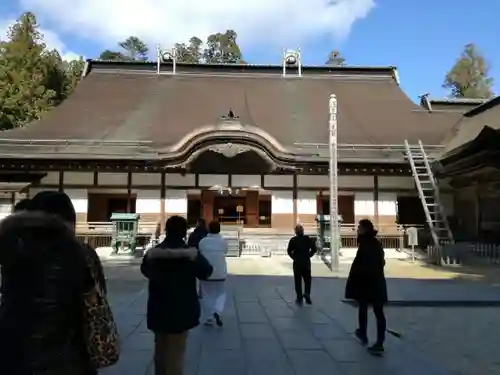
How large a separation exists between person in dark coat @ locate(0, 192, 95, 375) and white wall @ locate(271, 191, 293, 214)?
18.3 m

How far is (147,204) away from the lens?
66.5 feet

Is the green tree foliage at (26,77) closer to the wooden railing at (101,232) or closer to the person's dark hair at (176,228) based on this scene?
the wooden railing at (101,232)

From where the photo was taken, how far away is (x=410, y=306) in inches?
359

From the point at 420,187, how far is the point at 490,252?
11.5 ft

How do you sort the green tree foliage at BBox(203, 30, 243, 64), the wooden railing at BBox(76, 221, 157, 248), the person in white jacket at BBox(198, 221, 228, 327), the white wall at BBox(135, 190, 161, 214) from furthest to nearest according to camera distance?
the green tree foliage at BBox(203, 30, 243, 64)
the white wall at BBox(135, 190, 161, 214)
the wooden railing at BBox(76, 221, 157, 248)
the person in white jacket at BBox(198, 221, 228, 327)

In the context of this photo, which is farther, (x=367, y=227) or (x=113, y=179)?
(x=113, y=179)

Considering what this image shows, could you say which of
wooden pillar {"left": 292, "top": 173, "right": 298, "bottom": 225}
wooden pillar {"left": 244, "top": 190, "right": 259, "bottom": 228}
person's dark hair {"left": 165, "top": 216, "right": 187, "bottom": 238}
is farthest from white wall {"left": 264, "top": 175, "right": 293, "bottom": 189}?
person's dark hair {"left": 165, "top": 216, "right": 187, "bottom": 238}

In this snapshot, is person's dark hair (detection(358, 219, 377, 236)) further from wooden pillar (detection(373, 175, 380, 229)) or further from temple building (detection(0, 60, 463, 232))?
wooden pillar (detection(373, 175, 380, 229))

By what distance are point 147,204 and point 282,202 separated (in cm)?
525

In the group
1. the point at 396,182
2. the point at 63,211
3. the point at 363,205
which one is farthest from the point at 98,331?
the point at 396,182

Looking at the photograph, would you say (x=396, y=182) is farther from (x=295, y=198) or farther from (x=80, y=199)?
(x=80, y=199)

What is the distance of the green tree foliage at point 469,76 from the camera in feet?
142

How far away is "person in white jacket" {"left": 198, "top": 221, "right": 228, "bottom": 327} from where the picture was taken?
699 centimetres

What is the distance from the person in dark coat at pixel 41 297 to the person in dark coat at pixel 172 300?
1.56 meters
